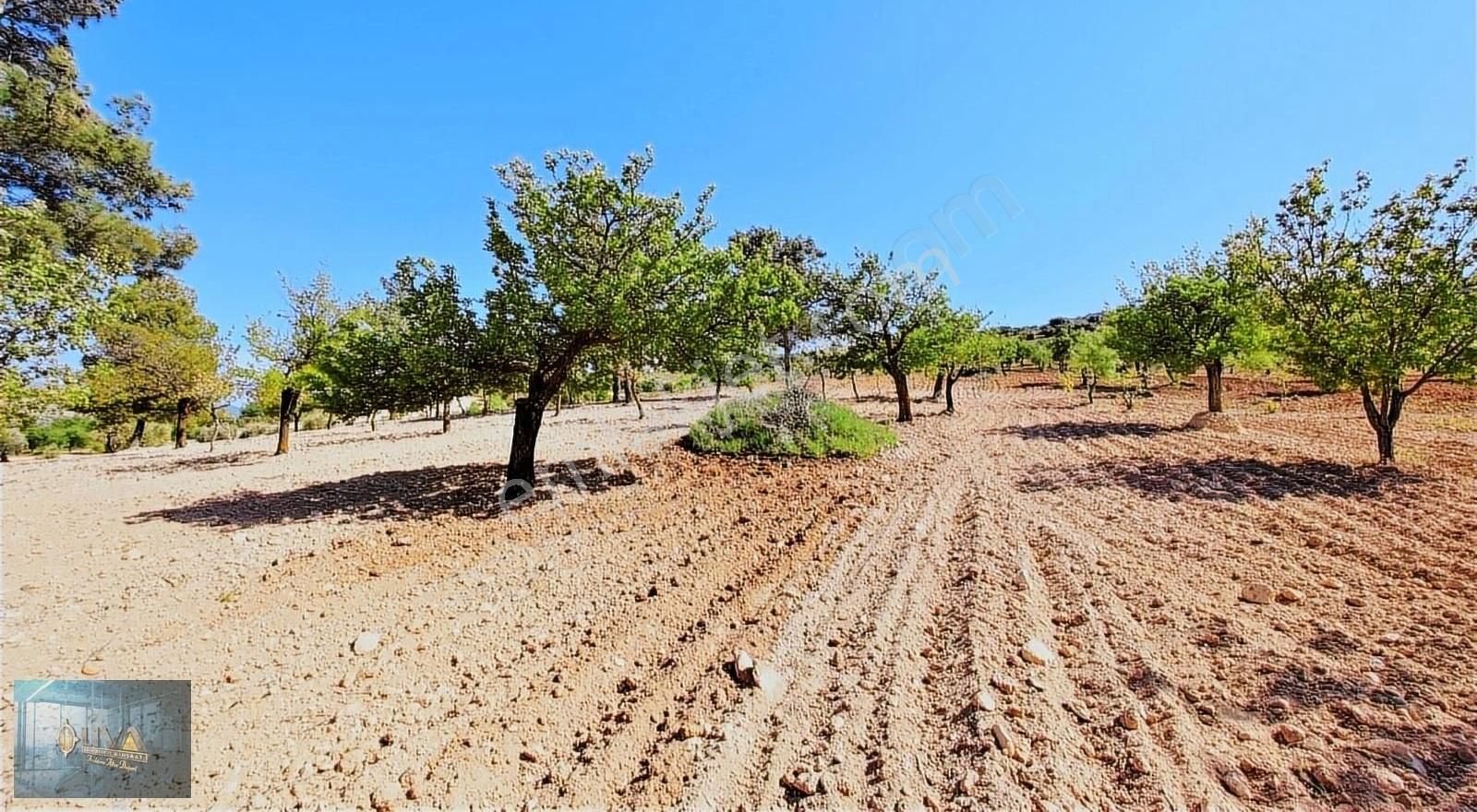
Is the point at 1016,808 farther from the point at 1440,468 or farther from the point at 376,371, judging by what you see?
the point at 1440,468

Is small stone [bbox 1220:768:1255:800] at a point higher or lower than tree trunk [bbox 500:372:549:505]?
lower

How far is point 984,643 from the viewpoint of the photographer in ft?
11.6

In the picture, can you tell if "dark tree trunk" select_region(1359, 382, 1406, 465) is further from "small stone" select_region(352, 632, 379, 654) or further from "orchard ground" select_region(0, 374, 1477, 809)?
"small stone" select_region(352, 632, 379, 654)

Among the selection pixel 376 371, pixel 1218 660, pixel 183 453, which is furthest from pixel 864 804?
pixel 183 453

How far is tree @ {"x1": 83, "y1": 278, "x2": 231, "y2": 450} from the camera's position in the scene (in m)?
16.7

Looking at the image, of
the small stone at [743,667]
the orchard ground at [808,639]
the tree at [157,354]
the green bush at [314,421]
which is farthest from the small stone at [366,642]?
the green bush at [314,421]

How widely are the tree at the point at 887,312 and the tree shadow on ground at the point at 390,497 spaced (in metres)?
12.0

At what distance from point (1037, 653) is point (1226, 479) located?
24.1ft

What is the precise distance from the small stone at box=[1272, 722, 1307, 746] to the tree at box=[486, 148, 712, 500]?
7.38 m

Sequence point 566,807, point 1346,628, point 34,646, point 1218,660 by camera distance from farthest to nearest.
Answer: point 34,646
point 1346,628
point 1218,660
point 566,807

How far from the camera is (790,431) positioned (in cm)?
1220

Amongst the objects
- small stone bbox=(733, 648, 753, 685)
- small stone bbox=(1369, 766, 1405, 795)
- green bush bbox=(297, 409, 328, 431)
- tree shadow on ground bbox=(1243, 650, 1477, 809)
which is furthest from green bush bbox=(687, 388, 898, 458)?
green bush bbox=(297, 409, 328, 431)

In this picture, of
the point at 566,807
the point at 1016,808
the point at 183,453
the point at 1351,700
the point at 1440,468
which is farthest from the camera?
the point at 183,453

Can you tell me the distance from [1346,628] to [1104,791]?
284cm
